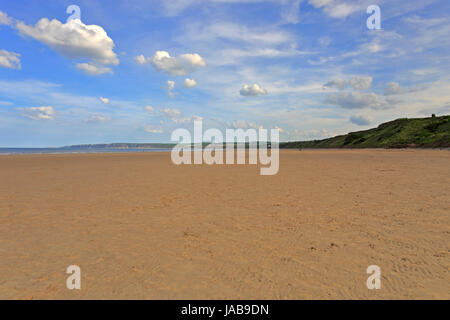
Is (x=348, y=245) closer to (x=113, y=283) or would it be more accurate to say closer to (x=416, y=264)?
(x=416, y=264)

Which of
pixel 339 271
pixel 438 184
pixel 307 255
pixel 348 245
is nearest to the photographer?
pixel 339 271

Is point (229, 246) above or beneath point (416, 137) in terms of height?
beneath

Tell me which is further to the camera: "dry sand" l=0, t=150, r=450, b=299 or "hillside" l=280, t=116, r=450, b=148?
"hillside" l=280, t=116, r=450, b=148

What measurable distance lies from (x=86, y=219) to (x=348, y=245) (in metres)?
7.85

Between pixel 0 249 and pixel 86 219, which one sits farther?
pixel 86 219

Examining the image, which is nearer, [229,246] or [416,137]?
[229,246]

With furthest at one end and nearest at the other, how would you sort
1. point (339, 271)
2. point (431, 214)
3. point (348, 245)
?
point (431, 214) < point (348, 245) < point (339, 271)

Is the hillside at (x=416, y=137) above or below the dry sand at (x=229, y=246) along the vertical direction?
above

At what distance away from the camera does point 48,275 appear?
14.3ft

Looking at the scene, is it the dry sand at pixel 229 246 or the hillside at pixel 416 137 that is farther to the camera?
the hillside at pixel 416 137

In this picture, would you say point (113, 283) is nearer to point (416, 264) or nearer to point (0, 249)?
point (0, 249)

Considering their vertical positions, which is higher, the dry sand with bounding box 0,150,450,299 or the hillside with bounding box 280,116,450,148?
the hillside with bounding box 280,116,450,148
